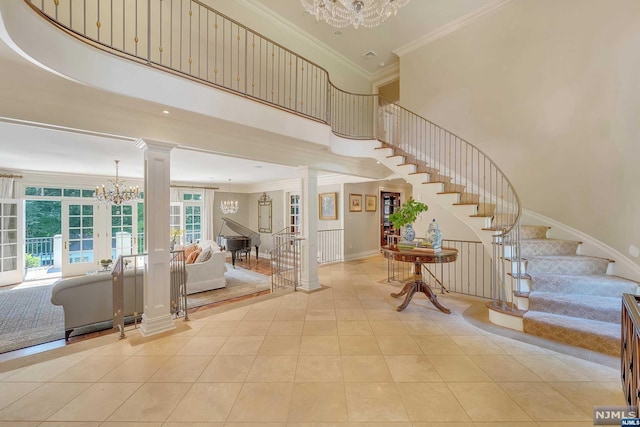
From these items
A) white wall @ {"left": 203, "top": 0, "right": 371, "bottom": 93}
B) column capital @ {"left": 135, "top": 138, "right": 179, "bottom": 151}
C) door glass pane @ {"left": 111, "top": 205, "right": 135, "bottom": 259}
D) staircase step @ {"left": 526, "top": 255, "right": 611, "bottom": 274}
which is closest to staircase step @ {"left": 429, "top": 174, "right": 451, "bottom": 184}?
staircase step @ {"left": 526, "top": 255, "right": 611, "bottom": 274}

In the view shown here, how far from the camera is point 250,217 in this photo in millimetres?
10352

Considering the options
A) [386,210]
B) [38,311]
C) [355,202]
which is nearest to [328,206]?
[355,202]

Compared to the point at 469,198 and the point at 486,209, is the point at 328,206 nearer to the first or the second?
the point at 469,198

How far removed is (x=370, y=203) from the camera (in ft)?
27.2

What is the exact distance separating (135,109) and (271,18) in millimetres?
3783

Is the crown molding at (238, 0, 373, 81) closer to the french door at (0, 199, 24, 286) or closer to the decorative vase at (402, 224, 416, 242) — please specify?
the decorative vase at (402, 224, 416, 242)

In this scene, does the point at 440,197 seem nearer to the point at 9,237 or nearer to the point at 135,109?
the point at 135,109

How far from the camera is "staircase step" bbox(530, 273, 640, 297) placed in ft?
9.39

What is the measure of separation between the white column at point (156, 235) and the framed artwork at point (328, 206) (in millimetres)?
5156

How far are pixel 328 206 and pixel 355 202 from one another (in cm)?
86

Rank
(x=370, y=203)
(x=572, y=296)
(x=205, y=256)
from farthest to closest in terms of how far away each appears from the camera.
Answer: (x=370, y=203) < (x=205, y=256) < (x=572, y=296)

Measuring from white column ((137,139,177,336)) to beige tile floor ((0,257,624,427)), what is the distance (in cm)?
25

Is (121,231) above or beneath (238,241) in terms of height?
above

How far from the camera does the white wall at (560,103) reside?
340 cm
